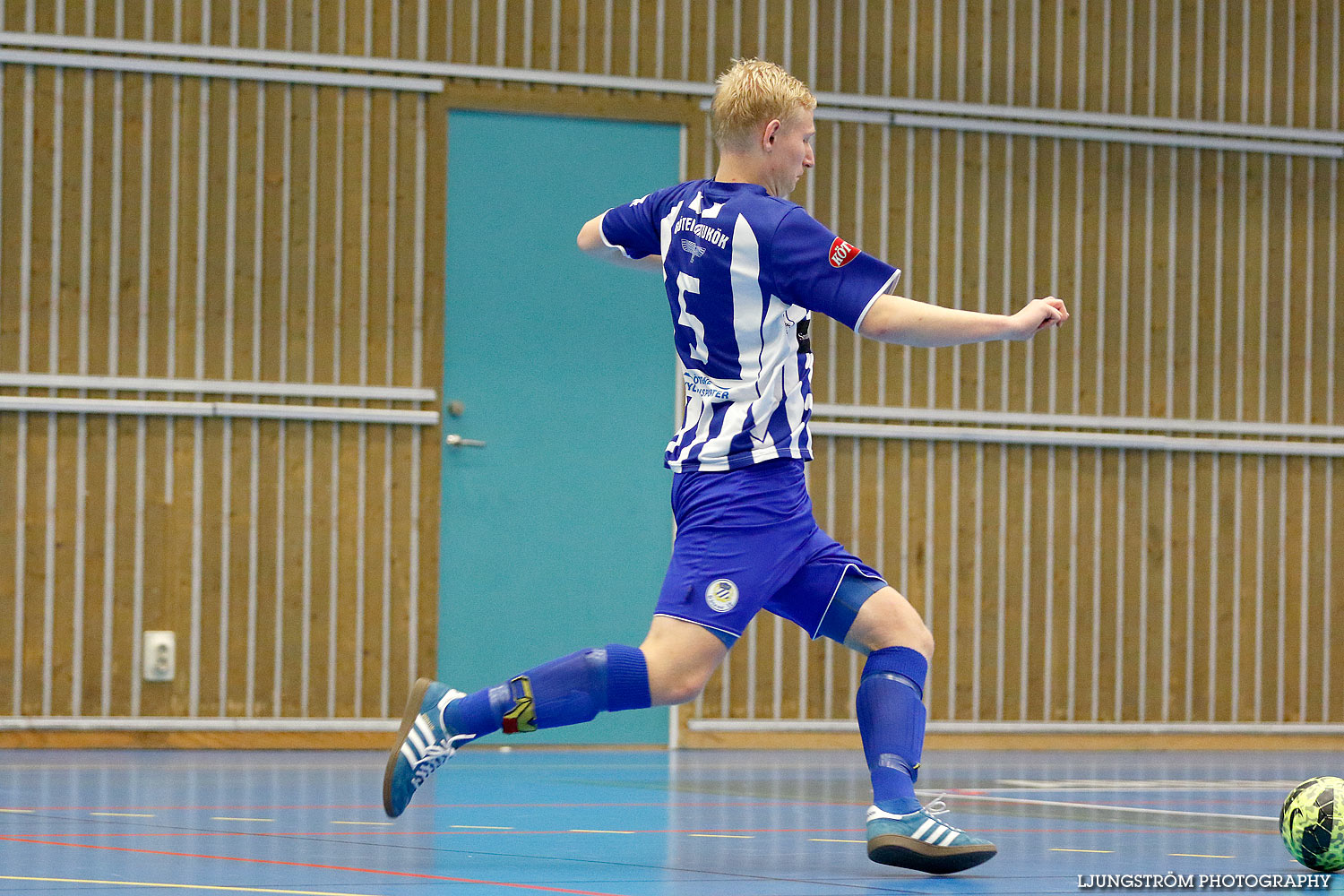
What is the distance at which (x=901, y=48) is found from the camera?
9.81 meters

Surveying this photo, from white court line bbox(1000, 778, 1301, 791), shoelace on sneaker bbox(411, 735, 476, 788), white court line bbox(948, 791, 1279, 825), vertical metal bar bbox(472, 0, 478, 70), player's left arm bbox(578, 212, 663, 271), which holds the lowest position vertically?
white court line bbox(1000, 778, 1301, 791)

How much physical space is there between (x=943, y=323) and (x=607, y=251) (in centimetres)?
94

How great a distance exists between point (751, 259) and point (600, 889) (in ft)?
4.27

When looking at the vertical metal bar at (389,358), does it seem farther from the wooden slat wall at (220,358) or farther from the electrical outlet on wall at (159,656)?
the electrical outlet on wall at (159,656)

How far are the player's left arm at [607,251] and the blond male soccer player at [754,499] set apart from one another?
8.3 inches

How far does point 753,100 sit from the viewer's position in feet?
12.3

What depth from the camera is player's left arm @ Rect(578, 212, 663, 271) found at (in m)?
4.11

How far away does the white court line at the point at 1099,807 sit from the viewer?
5398 millimetres

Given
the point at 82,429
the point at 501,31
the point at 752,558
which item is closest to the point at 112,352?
the point at 82,429

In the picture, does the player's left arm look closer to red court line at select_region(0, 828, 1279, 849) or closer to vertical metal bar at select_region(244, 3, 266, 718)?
red court line at select_region(0, 828, 1279, 849)

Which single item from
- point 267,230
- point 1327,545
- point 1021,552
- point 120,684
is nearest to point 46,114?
point 267,230

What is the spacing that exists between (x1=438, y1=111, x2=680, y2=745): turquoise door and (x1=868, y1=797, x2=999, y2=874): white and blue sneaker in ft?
18.3

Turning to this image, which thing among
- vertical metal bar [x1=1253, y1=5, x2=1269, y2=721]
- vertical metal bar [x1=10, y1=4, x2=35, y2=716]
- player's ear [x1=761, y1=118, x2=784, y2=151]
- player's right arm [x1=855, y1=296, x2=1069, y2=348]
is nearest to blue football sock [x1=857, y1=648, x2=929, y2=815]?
player's right arm [x1=855, y1=296, x2=1069, y2=348]

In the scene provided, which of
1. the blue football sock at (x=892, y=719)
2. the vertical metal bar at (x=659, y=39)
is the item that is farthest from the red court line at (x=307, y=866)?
the vertical metal bar at (x=659, y=39)
